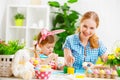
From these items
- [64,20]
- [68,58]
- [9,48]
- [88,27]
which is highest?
[64,20]

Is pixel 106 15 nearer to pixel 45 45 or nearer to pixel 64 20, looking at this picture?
pixel 64 20

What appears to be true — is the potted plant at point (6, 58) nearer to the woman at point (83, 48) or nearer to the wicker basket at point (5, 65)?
the wicker basket at point (5, 65)

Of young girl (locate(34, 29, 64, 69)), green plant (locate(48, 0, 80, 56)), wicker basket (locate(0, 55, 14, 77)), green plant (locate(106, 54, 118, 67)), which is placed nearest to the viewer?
wicker basket (locate(0, 55, 14, 77))

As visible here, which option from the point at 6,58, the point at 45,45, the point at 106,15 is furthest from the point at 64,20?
the point at 6,58

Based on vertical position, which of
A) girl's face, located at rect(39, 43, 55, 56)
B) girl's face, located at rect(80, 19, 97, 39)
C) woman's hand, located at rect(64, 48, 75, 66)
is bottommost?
woman's hand, located at rect(64, 48, 75, 66)

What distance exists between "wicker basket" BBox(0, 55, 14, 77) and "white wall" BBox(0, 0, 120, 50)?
120 inches

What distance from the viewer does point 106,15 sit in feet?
16.8

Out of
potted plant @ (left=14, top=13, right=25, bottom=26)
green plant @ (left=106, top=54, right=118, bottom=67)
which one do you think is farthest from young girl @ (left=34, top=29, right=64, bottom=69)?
potted plant @ (left=14, top=13, right=25, bottom=26)

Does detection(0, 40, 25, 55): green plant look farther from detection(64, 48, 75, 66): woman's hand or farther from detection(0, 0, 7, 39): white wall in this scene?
detection(0, 0, 7, 39): white wall

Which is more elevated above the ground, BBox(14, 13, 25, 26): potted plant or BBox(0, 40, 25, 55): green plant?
BBox(14, 13, 25, 26): potted plant

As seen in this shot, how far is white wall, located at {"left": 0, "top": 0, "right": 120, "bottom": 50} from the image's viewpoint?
199 inches

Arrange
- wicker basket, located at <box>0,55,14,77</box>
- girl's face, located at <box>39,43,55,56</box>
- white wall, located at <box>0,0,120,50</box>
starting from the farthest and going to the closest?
1. white wall, located at <box>0,0,120,50</box>
2. girl's face, located at <box>39,43,55,56</box>
3. wicker basket, located at <box>0,55,14,77</box>

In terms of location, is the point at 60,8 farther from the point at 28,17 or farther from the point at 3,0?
the point at 3,0

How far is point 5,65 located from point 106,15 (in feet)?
10.9
